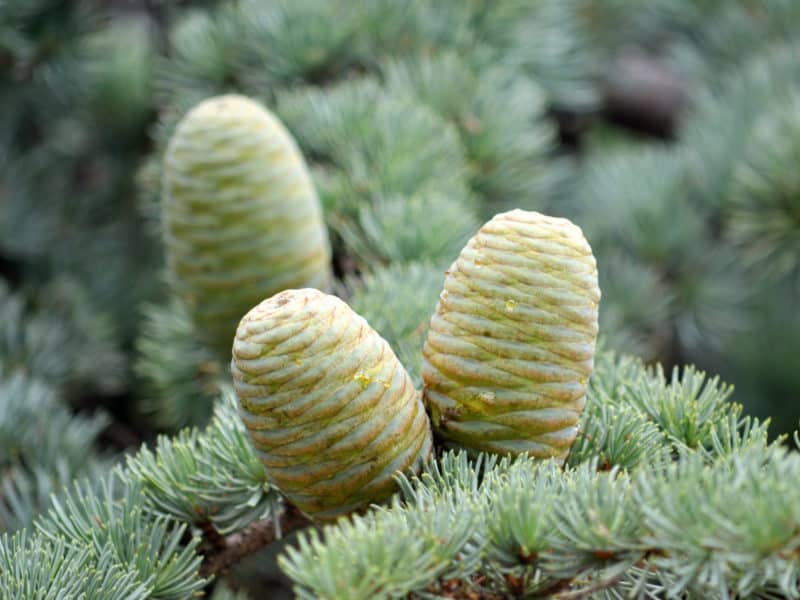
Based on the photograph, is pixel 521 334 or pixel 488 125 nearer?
pixel 521 334

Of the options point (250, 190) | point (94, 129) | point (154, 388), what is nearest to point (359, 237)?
point (250, 190)

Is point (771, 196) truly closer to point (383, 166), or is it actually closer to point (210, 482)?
point (383, 166)

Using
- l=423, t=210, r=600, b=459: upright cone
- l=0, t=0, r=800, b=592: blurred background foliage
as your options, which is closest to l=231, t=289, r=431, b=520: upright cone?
l=423, t=210, r=600, b=459: upright cone

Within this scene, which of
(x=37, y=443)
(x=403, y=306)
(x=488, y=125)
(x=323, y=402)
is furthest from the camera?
(x=488, y=125)

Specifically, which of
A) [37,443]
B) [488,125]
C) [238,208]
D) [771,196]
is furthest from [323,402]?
[771,196]

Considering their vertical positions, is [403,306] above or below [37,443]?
above

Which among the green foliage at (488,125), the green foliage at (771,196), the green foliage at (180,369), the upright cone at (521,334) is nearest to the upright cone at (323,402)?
the upright cone at (521,334)
